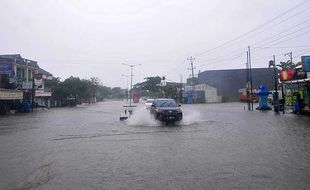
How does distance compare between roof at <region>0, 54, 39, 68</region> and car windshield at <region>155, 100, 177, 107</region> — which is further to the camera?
roof at <region>0, 54, 39, 68</region>

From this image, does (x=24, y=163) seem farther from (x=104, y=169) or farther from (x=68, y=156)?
(x=104, y=169)

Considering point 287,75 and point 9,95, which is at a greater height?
point 287,75

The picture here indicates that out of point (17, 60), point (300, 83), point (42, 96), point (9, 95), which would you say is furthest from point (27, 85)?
point (300, 83)

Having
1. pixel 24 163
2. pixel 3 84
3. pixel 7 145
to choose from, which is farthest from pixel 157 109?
pixel 3 84

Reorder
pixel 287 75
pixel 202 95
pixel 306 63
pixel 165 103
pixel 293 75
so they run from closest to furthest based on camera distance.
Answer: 1. pixel 165 103
2. pixel 306 63
3. pixel 293 75
4. pixel 287 75
5. pixel 202 95

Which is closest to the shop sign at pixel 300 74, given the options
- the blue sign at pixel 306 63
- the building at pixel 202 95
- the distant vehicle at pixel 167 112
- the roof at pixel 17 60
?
the blue sign at pixel 306 63

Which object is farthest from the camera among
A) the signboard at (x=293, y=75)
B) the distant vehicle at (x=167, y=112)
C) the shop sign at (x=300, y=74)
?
the signboard at (x=293, y=75)

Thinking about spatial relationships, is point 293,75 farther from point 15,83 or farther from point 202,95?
point 202,95

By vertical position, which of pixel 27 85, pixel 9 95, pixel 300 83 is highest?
pixel 27 85

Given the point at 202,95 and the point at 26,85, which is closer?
the point at 26,85

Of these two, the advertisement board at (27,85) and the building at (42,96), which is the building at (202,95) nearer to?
the building at (42,96)

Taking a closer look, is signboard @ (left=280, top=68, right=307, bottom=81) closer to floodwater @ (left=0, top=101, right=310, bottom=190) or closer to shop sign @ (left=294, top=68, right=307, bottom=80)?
shop sign @ (left=294, top=68, right=307, bottom=80)

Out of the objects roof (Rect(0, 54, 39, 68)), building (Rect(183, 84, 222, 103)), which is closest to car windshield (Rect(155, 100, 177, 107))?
roof (Rect(0, 54, 39, 68))

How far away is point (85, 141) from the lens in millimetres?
14234
